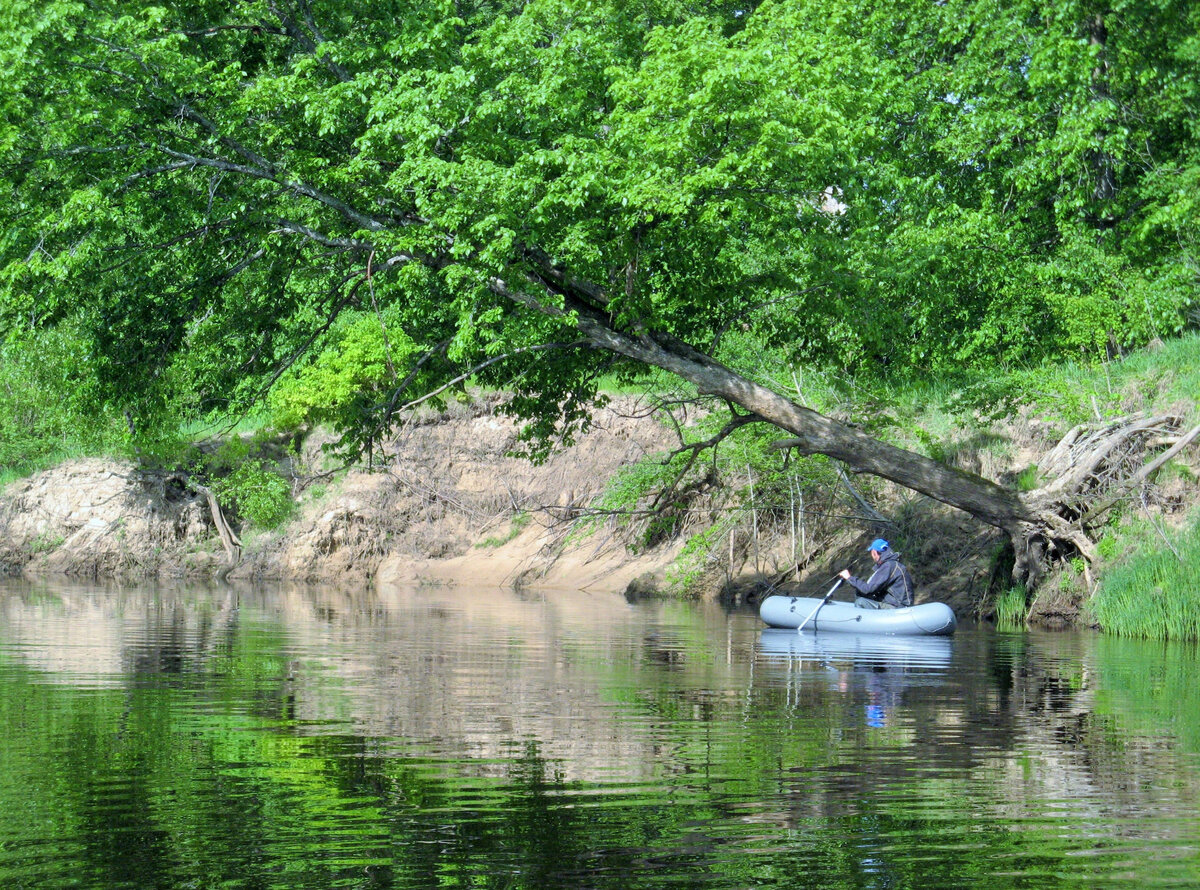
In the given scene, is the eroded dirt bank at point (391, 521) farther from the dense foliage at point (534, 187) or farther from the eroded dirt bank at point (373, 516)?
the dense foliage at point (534, 187)

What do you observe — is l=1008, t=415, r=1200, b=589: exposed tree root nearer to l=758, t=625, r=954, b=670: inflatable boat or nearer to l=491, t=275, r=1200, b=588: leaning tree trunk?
l=491, t=275, r=1200, b=588: leaning tree trunk

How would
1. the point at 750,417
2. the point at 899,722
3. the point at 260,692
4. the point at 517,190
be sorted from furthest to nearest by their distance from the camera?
the point at 750,417 → the point at 517,190 → the point at 260,692 → the point at 899,722

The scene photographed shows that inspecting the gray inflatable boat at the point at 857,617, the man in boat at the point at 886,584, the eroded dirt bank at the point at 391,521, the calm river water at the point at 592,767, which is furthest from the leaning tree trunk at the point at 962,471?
the eroded dirt bank at the point at 391,521

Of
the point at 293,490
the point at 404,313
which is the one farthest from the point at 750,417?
the point at 293,490

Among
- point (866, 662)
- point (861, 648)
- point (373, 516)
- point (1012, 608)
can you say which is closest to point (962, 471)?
point (1012, 608)

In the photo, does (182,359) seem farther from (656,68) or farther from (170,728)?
(170,728)

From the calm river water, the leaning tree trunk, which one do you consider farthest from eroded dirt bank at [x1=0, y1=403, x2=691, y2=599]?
the calm river water

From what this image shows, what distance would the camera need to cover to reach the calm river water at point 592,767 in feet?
21.0

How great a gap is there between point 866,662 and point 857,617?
4.36 m

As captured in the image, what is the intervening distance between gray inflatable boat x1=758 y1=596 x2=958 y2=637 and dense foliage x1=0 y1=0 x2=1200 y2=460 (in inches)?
163

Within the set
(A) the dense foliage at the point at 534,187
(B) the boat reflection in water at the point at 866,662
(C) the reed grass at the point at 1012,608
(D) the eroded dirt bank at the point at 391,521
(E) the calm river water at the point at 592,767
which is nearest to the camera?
(E) the calm river water at the point at 592,767

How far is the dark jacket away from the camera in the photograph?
21.8 metres

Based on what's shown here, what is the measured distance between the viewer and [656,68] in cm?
1834

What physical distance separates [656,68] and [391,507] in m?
23.6
